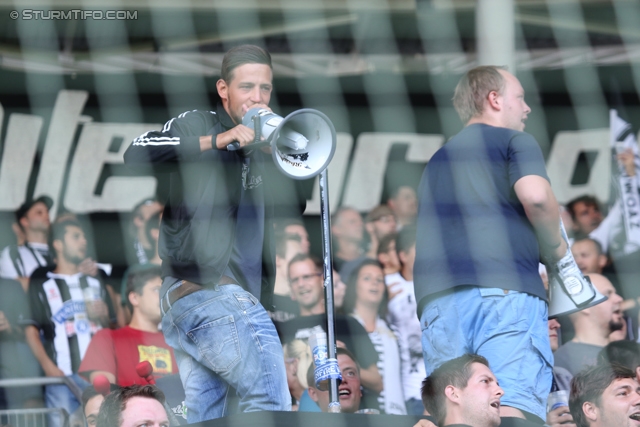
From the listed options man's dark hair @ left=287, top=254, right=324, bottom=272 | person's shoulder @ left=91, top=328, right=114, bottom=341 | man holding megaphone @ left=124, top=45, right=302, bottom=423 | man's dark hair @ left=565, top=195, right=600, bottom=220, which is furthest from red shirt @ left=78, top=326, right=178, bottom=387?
man's dark hair @ left=565, top=195, right=600, bottom=220

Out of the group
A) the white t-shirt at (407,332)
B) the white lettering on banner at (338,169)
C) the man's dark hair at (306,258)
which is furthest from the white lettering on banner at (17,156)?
the white t-shirt at (407,332)

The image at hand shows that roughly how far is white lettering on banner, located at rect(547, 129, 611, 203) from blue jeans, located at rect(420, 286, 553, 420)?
2965 millimetres

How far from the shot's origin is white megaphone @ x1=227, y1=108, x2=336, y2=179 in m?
2.08

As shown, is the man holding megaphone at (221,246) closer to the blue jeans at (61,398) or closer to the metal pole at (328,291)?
the metal pole at (328,291)

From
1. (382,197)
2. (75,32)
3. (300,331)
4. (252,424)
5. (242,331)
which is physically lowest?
(252,424)

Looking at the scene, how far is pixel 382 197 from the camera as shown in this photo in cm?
497

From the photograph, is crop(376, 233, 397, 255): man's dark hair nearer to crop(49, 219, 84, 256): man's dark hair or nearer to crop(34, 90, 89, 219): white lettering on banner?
crop(49, 219, 84, 256): man's dark hair

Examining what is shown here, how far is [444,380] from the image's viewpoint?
90.7 inches

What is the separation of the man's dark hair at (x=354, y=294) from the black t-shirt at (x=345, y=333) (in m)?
0.11

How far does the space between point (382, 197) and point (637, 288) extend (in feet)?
4.90

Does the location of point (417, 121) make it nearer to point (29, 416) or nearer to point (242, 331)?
point (29, 416)

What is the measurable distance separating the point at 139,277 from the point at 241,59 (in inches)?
60.7

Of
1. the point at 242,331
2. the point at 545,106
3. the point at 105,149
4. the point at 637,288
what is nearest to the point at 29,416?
the point at 242,331

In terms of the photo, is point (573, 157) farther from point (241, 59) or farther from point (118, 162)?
point (241, 59)
